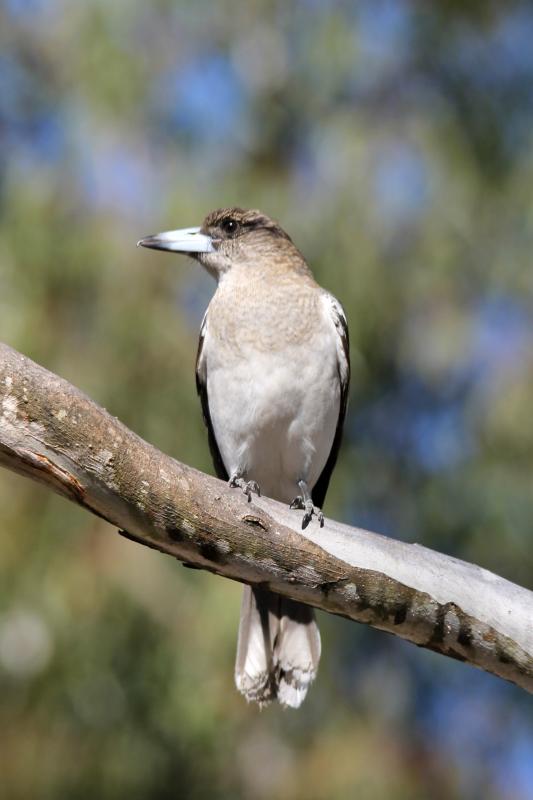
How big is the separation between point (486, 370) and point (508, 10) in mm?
1982

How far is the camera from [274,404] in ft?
12.4

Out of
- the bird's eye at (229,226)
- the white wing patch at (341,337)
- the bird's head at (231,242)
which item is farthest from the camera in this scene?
the bird's eye at (229,226)

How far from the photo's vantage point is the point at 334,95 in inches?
259

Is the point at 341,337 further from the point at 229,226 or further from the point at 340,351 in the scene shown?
the point at 229,226

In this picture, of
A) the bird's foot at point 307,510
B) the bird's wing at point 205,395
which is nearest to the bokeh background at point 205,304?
the bird's wing at point 205,395

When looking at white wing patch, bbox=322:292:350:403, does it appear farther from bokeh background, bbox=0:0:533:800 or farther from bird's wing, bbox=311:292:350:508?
bokeh background, bbox=0:0:533:800

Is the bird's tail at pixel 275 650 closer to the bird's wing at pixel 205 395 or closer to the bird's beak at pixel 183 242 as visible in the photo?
the bird's wing at pixel 205 395

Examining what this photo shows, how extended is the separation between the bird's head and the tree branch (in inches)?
58.7

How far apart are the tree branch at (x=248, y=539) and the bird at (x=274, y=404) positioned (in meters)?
0.71

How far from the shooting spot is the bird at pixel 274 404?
12.0 ft

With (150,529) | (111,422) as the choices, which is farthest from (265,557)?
(111,422)

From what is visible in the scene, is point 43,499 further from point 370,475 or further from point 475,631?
point 475,631

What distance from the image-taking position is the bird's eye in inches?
175

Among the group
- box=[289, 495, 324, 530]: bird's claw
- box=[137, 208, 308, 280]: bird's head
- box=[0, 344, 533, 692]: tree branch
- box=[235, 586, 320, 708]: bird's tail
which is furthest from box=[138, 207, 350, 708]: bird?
box=[0, 344, 533, 692]: tree branch
